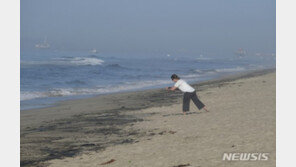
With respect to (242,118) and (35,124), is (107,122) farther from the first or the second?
(242,118)

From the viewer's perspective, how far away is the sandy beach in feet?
23.4

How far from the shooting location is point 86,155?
793cm

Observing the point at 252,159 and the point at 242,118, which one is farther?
the point at 242,118

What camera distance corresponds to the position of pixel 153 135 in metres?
9.41

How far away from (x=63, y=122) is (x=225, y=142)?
6.27 meters

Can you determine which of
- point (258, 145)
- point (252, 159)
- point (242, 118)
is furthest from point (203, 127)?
point (252, 159)

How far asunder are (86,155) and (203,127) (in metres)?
2.96

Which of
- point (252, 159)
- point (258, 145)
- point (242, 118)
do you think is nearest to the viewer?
point (252, 159)

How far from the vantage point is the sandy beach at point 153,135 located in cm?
714

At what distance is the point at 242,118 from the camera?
10.2 metres

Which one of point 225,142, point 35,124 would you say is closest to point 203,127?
point 225,142
